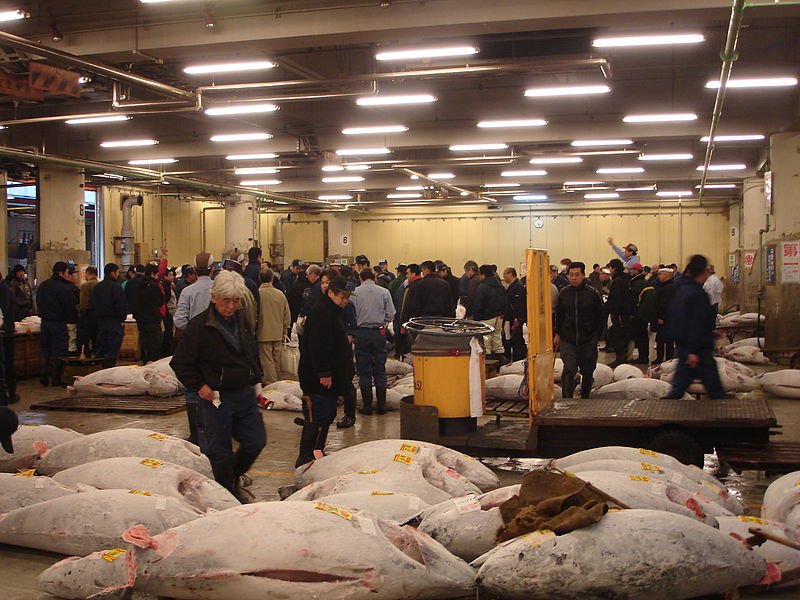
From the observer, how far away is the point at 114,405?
427 inches

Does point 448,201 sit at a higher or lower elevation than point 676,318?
higher

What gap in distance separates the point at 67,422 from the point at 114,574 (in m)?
6.31

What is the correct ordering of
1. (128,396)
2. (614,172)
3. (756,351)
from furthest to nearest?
(614,172) < (756,351) < (128,396)

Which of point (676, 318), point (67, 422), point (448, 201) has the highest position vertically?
point (448, 201)

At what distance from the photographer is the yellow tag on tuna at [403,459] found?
5.88 meters

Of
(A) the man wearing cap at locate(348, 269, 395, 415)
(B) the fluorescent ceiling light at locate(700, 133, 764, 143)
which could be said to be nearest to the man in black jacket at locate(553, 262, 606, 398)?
(A) the man wearing cap at locate(348, 269, 395, 415)

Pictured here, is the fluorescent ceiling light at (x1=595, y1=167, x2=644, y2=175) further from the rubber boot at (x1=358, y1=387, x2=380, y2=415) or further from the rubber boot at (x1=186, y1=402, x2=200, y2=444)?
the rubber boot at (x1=186, y1=402, x2=200, y2=444)

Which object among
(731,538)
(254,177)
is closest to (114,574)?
(731,538)

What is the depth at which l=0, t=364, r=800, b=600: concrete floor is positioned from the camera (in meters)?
4.98

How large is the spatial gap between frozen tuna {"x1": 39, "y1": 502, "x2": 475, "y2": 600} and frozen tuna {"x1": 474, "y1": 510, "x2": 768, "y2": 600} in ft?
Answer: 0.88

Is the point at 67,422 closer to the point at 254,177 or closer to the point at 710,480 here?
the point at 710,480

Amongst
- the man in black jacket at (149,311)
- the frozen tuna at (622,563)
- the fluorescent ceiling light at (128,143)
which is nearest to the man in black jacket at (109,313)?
the man in black jacket at (149,311)

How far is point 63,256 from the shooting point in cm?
1952

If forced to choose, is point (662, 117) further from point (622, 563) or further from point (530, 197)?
point (530, 197)
